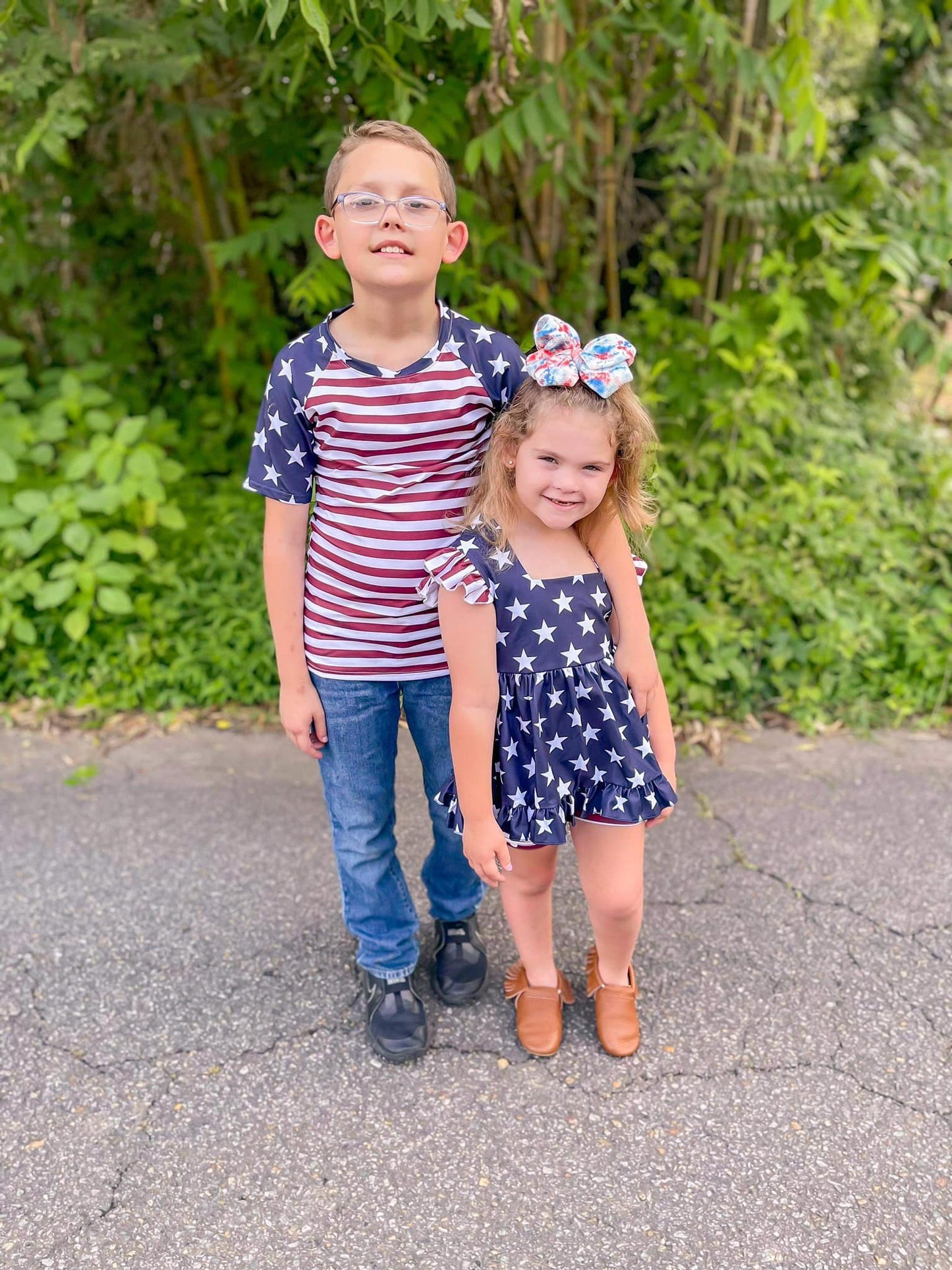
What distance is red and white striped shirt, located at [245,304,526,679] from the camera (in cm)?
167

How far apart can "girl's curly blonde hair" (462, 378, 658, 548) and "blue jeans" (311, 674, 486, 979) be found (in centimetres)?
36

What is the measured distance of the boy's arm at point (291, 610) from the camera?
177 centimetres

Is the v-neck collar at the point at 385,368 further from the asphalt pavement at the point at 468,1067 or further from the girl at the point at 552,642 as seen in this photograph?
the asphalt pavement at the point at 468,1067

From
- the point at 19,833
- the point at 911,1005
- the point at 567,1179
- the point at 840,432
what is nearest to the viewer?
the point at 567,1179

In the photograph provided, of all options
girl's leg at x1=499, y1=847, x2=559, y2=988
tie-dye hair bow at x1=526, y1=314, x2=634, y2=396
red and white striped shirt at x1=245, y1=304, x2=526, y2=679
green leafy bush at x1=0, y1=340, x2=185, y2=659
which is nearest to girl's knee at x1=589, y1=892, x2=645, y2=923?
girl's leg at x1=499, y1=847, x2=559, y2=988

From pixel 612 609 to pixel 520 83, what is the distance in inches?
73.4

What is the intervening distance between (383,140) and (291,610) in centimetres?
80

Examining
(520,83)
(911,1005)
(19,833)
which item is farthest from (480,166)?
(911,1005)

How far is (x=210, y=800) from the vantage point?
2928 mm

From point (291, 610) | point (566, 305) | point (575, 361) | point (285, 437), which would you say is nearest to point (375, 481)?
point (285, 437)

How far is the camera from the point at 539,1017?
204 cm

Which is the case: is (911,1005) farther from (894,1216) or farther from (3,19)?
(3,19)

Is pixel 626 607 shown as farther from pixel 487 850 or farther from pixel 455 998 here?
pixel 455 998

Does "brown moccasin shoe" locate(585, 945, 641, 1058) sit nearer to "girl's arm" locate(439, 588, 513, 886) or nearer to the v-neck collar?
"girl's arm" locate(439, 588, 513, 886)
